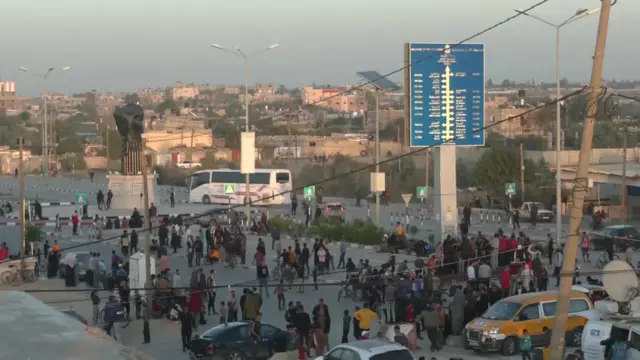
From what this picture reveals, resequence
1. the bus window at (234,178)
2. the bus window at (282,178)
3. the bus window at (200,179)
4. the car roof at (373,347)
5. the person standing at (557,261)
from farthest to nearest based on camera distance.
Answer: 1. the bus window at (282,178)
2. the bus window at (200,179)
3. the bus window at (234,178)
4. the person standing at (557,261)
5. the car roof at (373,347)

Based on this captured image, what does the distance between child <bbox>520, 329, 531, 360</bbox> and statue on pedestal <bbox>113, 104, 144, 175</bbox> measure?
97.8 feet

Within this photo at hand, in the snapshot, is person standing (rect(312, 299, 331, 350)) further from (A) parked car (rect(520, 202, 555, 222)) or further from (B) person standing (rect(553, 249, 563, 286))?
(A) parked car (rect(520, 202, 555, 222))

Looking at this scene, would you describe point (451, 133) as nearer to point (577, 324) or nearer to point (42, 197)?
point (577, 324)

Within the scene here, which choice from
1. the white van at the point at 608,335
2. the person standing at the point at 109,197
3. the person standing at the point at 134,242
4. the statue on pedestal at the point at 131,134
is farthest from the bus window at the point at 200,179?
the white van at the point at 608,335

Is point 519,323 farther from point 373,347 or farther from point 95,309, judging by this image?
point 95,309

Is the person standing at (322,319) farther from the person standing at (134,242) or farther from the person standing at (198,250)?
the person standing at (134,242)

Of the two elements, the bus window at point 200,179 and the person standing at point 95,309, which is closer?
the person standing at point 95,309

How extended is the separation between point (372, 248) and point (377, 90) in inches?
260

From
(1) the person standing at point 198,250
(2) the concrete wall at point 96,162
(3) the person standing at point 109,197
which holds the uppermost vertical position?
(2) the concrete wall at point 96,162

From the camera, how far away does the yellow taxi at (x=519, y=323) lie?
19.4 meters

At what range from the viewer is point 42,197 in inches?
2377

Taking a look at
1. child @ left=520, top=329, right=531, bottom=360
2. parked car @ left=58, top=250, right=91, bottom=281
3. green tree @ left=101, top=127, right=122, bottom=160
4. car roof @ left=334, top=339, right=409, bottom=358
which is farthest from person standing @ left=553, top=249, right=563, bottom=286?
green tree @ left=101, top=127, right=122, bottom=160

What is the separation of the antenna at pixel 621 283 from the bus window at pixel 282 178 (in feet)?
130

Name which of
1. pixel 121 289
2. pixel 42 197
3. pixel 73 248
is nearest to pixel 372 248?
pixel 73 248
